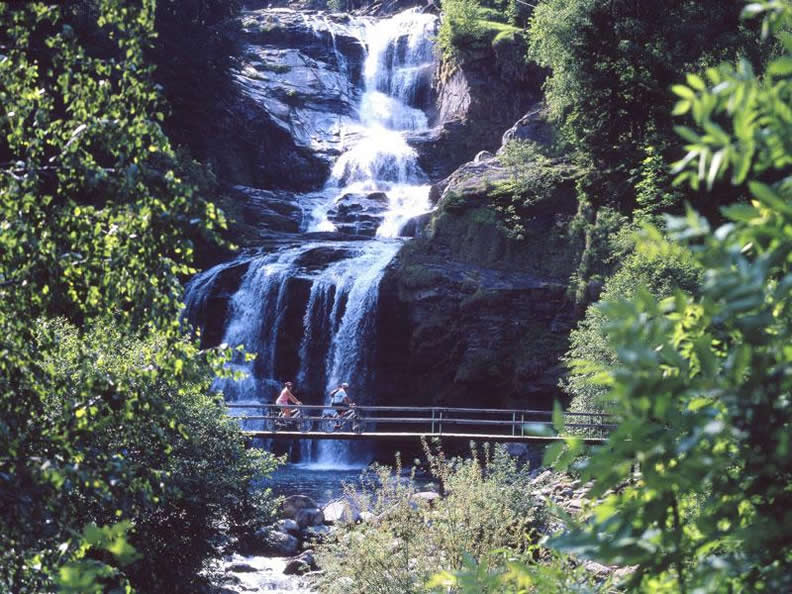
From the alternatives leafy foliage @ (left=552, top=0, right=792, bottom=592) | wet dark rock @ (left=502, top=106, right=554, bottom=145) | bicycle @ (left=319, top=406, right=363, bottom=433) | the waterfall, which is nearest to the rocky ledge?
the waterfall

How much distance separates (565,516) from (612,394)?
0.93 m

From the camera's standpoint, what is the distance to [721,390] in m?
1.95

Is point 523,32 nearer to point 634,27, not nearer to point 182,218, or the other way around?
point 634,27

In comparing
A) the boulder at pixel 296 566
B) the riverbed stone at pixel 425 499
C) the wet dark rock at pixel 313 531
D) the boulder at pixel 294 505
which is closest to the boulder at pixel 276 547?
the wet dark rock at pixel 313 531

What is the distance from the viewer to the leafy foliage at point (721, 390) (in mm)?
1922

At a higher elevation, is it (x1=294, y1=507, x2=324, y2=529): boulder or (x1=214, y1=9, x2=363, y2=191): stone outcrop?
(x1=214, y1=9, x2=363, y2=191): stone outcrop

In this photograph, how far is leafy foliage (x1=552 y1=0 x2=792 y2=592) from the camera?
192 cm

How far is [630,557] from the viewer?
2.04 meters

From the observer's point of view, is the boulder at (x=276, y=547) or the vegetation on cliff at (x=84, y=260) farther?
the boulder at (x=276, y=547)

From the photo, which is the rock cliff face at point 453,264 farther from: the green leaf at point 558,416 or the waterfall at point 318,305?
the green leaf at point 558,416

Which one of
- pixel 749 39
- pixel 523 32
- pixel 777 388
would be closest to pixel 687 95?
pixel 777 388

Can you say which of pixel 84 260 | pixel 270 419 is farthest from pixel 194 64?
pixel 84 260

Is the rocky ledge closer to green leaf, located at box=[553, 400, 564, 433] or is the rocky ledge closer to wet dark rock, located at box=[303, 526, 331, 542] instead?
wet dark rock, located at box=[303, 526, 331, 542]

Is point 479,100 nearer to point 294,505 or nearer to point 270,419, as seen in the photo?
point 270,419
